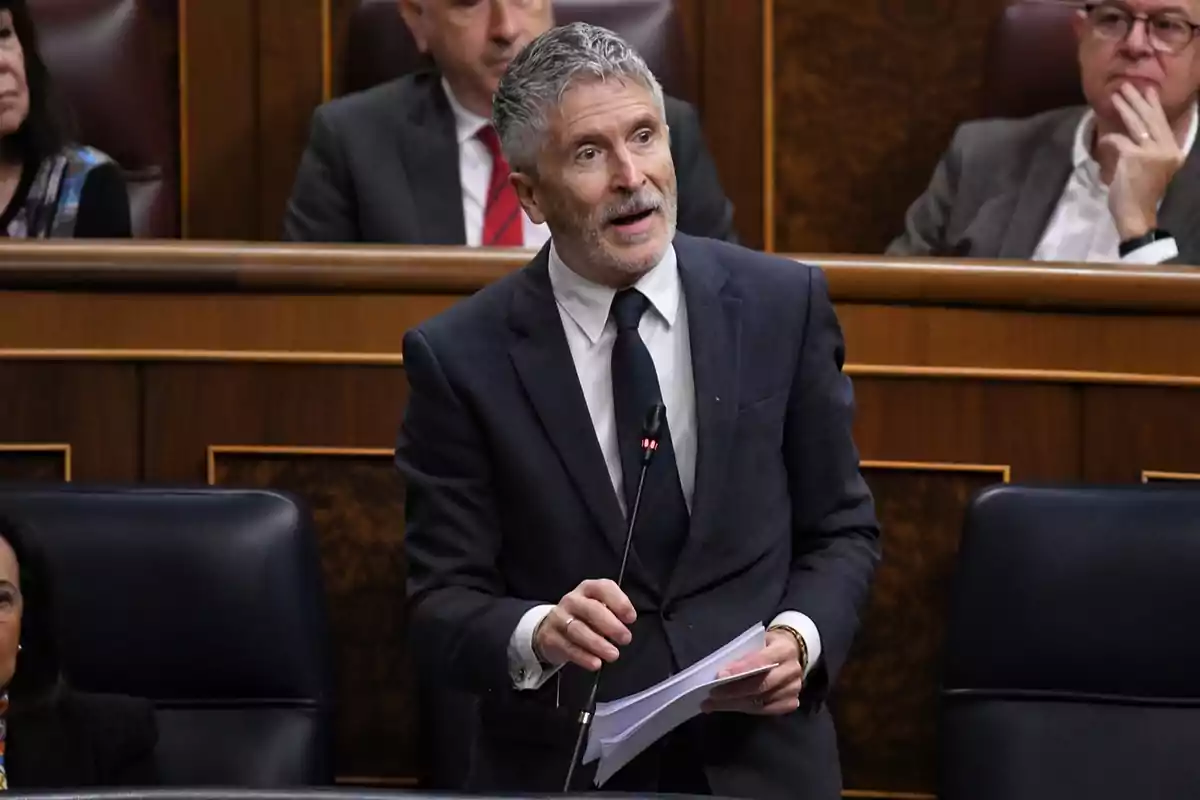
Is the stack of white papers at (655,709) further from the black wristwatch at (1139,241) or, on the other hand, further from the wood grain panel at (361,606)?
the black wristwatch at (1139,241)

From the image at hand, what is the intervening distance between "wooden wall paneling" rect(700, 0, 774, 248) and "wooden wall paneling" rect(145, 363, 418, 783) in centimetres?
76

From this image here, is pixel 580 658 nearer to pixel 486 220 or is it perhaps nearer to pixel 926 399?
pixel 926 399

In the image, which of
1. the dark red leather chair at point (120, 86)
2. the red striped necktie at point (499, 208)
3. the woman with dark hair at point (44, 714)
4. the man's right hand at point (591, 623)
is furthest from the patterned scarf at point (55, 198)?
the man's right hand at point (591, 623)

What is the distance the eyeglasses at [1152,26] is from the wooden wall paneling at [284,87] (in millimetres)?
802

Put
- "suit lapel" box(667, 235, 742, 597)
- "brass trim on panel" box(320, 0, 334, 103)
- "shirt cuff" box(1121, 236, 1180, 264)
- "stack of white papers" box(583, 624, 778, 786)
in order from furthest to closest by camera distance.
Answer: "brass trim on panel" box(320, 0, 334, 103)
"shirt cuff" box(1121, 236, 1180, 264)
"suit lapel" box(667, 235, 742, 597)
"stack of white papers" box(583, 624, 778, 786)

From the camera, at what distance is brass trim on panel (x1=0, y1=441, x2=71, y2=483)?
1381 mm

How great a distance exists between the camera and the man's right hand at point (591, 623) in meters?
0.98

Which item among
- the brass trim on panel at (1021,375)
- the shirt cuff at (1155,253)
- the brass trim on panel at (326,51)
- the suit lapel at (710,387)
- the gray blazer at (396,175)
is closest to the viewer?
the suit lapel at (710,387)

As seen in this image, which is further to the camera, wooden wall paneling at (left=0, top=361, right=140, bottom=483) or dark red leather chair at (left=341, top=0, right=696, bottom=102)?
dark red leather chair at (left=341, top=0, right=696, bottom=102)

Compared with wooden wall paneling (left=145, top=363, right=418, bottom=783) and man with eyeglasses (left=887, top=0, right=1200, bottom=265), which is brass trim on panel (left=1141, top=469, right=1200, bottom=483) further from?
wooden wall paneling (left=145, top=363, right=418, bottom=783)

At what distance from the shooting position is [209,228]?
6.67 feet

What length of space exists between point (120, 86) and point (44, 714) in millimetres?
885

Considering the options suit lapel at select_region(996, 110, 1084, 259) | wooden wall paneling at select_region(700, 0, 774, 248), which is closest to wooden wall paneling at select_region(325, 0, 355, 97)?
wooden wall paneling at select_region(700, 0, 774, 248)

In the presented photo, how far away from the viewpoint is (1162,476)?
1348 mm
